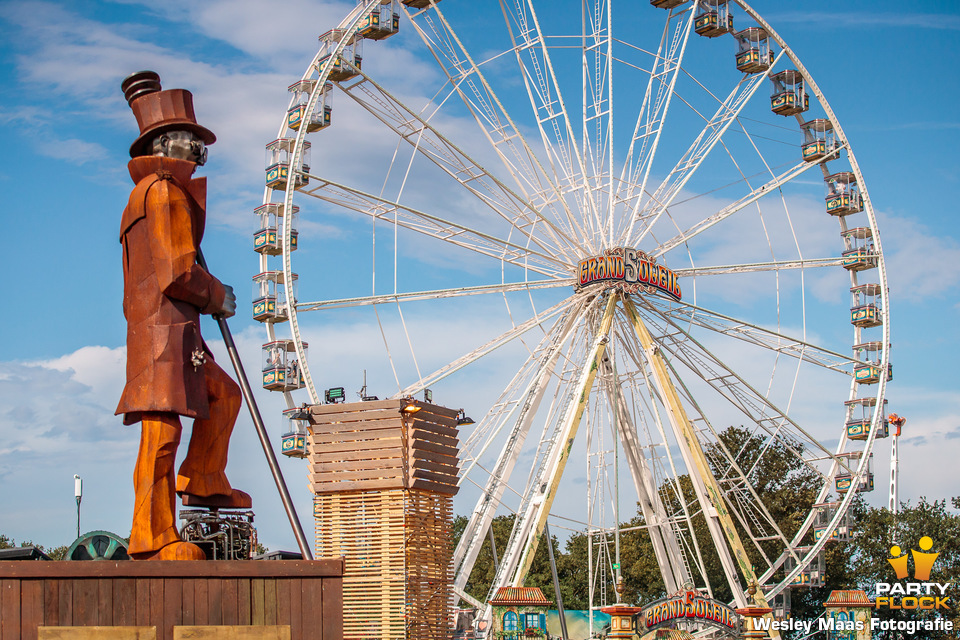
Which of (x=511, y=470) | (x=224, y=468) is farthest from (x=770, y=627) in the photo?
(x=224, y=468)

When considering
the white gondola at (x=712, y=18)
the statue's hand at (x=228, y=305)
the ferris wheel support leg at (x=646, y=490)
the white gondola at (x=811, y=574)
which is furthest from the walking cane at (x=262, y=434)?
the white gondola at (x=811, y=574)

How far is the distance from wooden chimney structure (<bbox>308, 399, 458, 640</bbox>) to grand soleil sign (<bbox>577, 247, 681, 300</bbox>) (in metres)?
12.8

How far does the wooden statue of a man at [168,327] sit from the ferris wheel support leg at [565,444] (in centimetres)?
1366

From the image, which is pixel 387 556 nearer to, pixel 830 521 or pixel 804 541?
pixel 830 521

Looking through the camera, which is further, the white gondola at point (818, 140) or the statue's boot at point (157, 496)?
the white gondola at point (818, 140)

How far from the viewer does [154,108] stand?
1547cm

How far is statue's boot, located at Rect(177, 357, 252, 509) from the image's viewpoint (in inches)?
596

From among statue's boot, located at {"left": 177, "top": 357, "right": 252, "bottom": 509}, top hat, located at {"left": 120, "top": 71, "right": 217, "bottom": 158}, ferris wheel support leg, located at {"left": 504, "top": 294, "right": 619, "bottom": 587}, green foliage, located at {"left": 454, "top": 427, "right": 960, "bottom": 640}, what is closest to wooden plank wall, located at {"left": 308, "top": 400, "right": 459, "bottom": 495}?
statue's boot, located at {"left": 177, "top": 357, "right": 252, "bottom": 509}

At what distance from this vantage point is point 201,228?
1538 cm

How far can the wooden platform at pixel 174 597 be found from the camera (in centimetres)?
1324

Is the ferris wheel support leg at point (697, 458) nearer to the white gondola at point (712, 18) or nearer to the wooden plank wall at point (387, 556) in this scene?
the white gondola at point (712, 18)

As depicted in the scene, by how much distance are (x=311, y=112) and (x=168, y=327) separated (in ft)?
57.5

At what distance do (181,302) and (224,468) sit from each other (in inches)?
83.2

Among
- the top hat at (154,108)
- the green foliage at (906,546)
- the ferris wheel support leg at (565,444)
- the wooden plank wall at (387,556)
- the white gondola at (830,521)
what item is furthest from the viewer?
the green foliage at (906,546)
